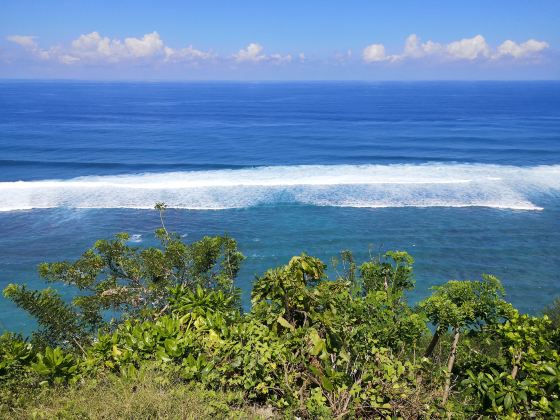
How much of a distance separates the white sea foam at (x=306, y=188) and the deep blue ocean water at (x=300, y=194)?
156 mm

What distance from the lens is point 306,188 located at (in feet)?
119

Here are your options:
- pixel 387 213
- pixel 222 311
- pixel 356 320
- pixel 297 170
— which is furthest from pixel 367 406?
pixel 297 170

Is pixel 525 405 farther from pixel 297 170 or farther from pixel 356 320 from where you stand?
pixel 297 170

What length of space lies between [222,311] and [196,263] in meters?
4.17

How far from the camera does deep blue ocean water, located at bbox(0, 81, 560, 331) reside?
23.7 m

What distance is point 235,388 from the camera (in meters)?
5.68

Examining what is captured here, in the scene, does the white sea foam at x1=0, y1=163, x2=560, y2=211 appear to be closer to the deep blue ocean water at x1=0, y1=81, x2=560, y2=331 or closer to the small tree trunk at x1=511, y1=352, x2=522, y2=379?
the deep blue ocean water at x1=0, y1=81, x2=560, y2=331

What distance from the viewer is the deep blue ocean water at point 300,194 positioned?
2370cm

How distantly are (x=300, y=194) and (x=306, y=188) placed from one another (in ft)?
5.82

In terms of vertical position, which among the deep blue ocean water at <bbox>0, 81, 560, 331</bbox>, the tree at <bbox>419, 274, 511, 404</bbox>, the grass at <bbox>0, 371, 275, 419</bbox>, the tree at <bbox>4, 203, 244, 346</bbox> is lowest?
the deep blue ocean water at <bbox>0, 81, 560, 331</bbox>

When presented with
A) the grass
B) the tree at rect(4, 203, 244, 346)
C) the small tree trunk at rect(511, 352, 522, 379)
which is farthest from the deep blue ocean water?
the small tree trunk at rect(511, 352, 522, 379)

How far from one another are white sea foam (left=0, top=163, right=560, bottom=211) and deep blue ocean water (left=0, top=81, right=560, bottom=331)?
0.16 m

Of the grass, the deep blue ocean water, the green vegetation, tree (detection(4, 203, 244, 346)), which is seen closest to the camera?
the grass

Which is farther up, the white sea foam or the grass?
the grass
